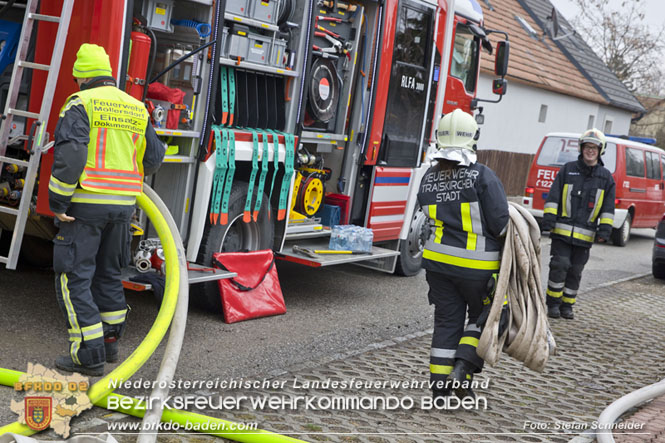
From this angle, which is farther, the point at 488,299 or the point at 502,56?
the point at 502,56

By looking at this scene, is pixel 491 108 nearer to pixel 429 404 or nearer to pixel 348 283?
pixel 348 283

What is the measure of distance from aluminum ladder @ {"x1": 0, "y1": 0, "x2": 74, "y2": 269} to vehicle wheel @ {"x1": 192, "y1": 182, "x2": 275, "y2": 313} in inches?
59.4

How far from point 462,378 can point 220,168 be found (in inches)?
95.4

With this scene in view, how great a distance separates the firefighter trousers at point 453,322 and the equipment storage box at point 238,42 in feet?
7.54

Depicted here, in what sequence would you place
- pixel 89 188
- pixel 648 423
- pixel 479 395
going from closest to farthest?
pixel 89 188 < pixel 648 423 < pixel 479 395

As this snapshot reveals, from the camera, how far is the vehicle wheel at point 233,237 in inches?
253

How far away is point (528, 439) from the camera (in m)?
4.69

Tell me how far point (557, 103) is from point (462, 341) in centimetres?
2218

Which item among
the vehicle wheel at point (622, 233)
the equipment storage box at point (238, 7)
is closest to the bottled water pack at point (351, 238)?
the equipment storage box at point (238, 7)

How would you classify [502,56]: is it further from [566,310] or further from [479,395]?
[479,395]

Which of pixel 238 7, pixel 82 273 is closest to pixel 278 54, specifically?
pixel 238 7

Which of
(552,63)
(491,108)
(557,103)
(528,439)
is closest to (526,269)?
(528,439)

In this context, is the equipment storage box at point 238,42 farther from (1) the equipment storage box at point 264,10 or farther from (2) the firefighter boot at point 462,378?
(2) the firefighter boot at point 462,378

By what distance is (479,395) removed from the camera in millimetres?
5410
